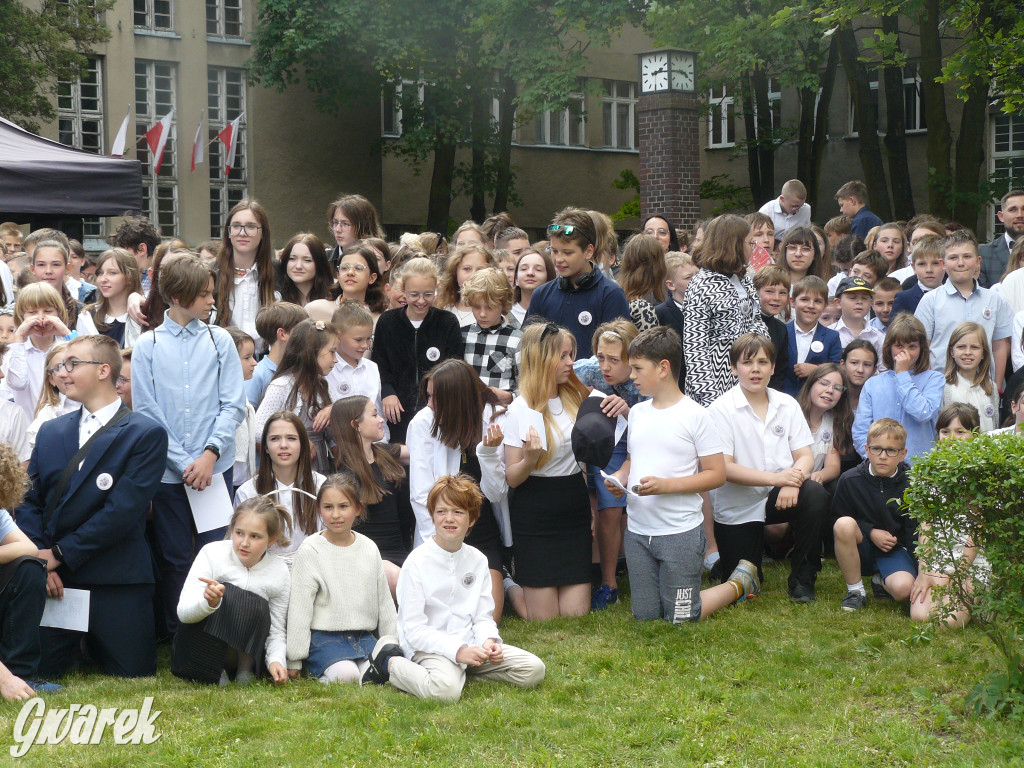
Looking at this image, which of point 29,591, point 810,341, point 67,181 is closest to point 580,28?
point 67,181

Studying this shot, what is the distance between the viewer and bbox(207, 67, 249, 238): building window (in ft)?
90.5

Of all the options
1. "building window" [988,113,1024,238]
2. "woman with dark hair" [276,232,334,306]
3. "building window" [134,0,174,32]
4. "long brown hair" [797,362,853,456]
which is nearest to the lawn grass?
"long brown hair" [797,362,853,456]

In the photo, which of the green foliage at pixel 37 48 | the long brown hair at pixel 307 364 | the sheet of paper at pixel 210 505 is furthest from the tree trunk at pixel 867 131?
the sheet of paper at pixel 210 505

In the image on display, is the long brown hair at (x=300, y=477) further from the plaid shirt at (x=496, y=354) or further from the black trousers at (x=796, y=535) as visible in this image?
the black trousers at (x=796, y=535)

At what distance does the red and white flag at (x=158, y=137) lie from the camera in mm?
24969

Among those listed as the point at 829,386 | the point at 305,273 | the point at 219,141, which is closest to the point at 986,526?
the point at 829,386

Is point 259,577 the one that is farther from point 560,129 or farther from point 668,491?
point 560,129

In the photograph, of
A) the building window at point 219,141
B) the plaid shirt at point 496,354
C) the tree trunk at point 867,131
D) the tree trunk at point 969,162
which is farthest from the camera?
the building window at point 219,141

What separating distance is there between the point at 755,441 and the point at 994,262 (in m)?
3.89

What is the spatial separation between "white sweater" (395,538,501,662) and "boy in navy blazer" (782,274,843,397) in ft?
11.6

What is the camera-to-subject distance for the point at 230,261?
798 centimetres

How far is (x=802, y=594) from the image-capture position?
7.03 metres

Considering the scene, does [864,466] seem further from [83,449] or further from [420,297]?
[83,449]

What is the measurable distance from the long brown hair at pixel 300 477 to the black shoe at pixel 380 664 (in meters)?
0.84
